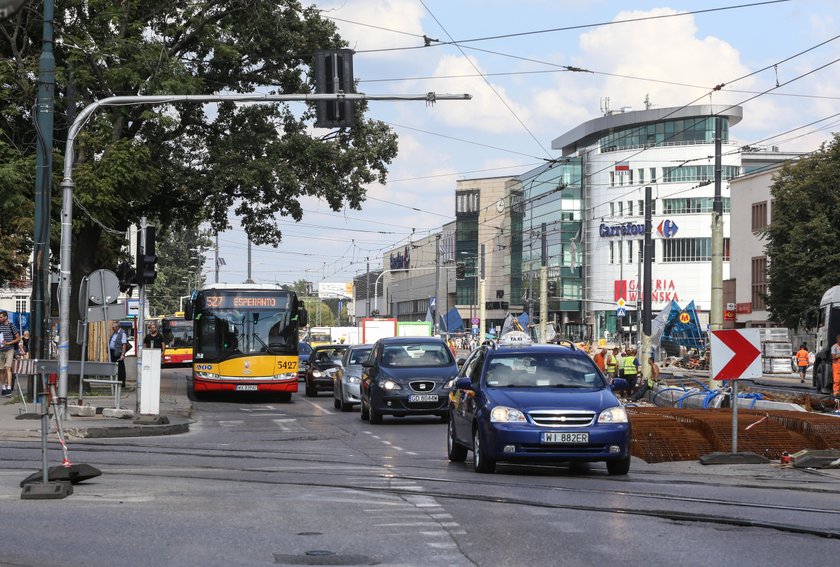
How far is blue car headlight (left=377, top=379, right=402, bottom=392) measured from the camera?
26016mm

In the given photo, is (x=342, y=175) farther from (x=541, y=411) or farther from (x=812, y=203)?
(x=812, y=203)

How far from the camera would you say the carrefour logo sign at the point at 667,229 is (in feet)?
384

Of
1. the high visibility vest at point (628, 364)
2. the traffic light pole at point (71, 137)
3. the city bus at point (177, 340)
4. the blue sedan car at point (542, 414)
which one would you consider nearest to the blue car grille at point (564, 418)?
the blue sedan car at point (542, 414)

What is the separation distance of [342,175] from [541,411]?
78.4 ft

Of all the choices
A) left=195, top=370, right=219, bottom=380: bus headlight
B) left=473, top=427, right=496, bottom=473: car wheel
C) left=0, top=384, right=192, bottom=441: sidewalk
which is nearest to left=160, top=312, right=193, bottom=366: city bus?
left=195, top=370, right=219, bottom=380: bus headlight

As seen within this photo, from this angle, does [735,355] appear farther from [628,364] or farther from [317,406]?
[628,364]

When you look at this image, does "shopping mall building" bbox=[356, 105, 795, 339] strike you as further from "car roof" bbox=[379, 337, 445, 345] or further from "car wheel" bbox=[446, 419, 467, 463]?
"car wheel" bbox=[446, 419, 467, 463]

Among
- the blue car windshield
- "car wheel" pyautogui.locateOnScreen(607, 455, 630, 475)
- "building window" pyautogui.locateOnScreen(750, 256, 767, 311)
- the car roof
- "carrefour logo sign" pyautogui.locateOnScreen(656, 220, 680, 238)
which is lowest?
"car wheel" pyautogui.locateOnScreen(607, 455, 630, 475)

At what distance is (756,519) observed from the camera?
10969mm

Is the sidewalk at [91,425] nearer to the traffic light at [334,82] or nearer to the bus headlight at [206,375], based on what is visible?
the traffic light at [334,82]

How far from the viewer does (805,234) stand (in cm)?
6306

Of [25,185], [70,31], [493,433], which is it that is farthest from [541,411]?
[70,31]

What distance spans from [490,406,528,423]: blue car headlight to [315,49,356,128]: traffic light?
8.54 m

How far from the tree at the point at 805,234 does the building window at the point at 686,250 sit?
56.1 meters
